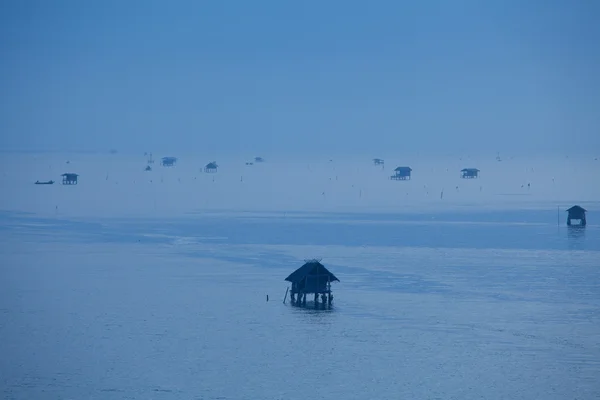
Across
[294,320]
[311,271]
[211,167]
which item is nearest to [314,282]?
[311,271]

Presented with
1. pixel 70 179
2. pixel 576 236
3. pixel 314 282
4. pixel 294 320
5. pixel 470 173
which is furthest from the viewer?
pixel 470 173

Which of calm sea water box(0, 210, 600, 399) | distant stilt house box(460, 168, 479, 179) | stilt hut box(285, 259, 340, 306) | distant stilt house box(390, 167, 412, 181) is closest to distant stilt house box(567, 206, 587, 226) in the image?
calm sea water box(0, 210, 600, 399)

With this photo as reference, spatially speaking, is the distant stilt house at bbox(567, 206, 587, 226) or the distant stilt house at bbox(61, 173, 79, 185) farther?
the distant stilt house at bbox(61, 173, 79, 185)

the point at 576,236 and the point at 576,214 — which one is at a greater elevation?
the point at 576,214

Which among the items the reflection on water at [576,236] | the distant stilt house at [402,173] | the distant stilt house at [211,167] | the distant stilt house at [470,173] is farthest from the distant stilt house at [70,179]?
the reflection on water at [576,236]

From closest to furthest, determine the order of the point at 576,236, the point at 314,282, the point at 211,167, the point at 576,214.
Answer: the point at 314,282, the point at 576,236, the point at 576,214, the point at 211,167

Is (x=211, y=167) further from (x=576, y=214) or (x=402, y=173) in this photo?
(x=576, y=214)

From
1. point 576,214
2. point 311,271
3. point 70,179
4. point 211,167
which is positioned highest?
point 211,167

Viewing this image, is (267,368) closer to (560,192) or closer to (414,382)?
(414,382)

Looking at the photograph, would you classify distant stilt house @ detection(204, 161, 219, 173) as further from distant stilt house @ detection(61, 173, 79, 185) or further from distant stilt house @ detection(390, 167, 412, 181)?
distant stilt house @ detection(61, 173, 79, 185)

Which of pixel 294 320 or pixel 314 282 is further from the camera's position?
pixel 314 282

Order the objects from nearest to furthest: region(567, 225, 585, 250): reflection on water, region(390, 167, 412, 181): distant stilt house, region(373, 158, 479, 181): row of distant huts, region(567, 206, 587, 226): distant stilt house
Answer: region(567, 225, 585, 250): reflection on water → region(567, 206, 587, 226): distant stilt house → region(373, 158, 479, 181): row of distant huts → region(390, 167, 412, 181): distant stilt house
